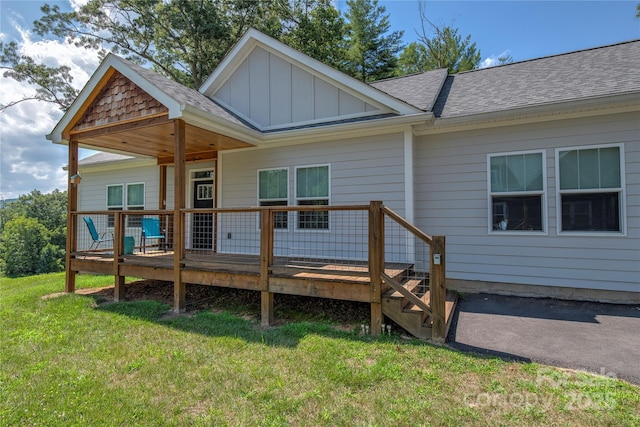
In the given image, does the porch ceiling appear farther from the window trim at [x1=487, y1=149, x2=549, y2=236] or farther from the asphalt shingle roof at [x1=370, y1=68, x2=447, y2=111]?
the window trim at [x1=487, y1=149, x2=549, y2=236]

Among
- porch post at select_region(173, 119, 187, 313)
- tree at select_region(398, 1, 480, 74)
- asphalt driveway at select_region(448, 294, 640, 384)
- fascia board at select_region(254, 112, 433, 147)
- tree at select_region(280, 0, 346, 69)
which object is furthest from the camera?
tree at select_region(280, 0, 346, 69)

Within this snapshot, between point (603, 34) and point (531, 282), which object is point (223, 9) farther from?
point (531, 282)

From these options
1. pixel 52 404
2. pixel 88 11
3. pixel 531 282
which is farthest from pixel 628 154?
pixel 88 11

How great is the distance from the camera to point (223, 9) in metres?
17.8

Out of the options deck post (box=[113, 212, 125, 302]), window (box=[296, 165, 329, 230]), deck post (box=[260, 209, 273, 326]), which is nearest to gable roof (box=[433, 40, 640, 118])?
window (box=[296, 165, 329, 230])

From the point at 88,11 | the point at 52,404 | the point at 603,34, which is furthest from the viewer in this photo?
the point at 88,11

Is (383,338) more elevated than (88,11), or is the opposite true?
(88,11)

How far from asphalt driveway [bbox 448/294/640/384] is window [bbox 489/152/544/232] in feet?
4.26

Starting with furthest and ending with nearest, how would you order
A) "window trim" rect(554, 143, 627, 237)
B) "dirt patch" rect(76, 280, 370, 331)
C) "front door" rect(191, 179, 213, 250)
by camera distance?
"front door" rect(191, 179, 213, 250) → "window trim" rect(554, 143, 627, 237) → "dirt patch" rect(76, 280, 370, 331)

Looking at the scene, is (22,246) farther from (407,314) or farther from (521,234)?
(521,234)

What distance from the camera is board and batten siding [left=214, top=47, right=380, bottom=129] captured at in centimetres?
667

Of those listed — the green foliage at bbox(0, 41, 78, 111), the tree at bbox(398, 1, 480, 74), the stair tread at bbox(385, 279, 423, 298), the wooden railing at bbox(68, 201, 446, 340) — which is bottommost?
the stair tread at bbox(385, 279, 423, 298)

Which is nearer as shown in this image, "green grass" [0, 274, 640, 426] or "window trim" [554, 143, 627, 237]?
"green grass" [0, 274, 640, 426]

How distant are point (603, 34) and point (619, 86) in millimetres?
11236
